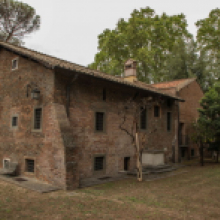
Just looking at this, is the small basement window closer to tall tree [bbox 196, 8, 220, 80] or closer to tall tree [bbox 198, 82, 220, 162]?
tall tree [bbox 198, 82, 220, 162]

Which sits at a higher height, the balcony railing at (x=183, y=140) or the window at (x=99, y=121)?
the window at (x=99, y=121)

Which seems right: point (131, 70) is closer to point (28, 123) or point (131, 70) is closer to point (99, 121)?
point (99, 121)

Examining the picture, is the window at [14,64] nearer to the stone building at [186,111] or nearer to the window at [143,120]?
the window at [143,120]

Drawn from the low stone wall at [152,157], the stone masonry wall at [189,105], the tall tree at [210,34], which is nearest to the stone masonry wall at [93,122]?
the low stone wall at [152,157]

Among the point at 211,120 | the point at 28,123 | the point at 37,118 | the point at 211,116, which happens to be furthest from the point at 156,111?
the point at 28,123

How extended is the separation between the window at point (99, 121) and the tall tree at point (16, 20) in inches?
565

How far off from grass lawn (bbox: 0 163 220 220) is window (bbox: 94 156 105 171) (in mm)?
1450

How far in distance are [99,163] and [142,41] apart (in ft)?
63.1

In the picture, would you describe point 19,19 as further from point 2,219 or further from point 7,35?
point 2,219

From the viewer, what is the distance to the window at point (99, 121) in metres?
11.3

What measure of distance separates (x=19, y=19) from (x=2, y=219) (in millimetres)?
20711

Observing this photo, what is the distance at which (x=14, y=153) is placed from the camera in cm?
1145

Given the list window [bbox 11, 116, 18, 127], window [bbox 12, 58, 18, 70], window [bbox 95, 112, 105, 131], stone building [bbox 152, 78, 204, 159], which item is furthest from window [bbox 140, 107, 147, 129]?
window [bbox 12, 58, 18, 70]

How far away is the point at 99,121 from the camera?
1145 cm
